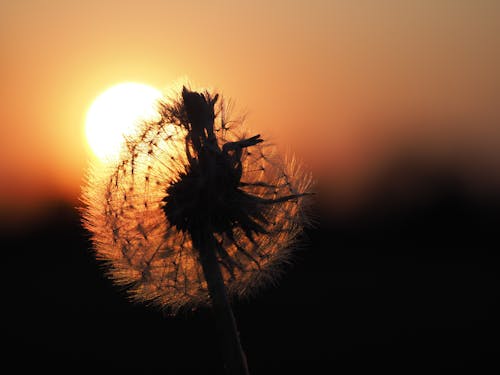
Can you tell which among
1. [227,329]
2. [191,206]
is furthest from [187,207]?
[227,329]

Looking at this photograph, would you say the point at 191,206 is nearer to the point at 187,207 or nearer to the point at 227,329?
the point at 187,207

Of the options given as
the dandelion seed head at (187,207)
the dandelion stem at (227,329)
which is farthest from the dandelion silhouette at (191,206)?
the dandelion stem at (227,329)

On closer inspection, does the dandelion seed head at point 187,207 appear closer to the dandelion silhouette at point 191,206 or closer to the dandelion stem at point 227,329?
the dandelion silhouette at point 191,206

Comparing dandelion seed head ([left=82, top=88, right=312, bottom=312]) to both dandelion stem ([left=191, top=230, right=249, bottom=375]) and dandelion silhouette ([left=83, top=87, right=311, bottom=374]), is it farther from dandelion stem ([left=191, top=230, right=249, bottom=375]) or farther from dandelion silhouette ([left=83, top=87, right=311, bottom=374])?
dandelion stem ([left=191, top=230, right=249, bottom=375])

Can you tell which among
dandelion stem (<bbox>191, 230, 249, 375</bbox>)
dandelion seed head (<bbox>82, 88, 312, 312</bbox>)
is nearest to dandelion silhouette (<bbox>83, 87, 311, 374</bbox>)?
dandelion seed head (<bbox>82, 88, 312, 312</bbox>)

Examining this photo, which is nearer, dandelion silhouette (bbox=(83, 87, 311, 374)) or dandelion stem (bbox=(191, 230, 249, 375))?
dandelion stem (bbox=(191, 230, 249, 375))

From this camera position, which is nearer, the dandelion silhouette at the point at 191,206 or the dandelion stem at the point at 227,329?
the dandelion stem at the point at 227,329

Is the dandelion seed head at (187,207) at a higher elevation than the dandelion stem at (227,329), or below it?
higher

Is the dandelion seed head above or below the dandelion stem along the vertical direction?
above
